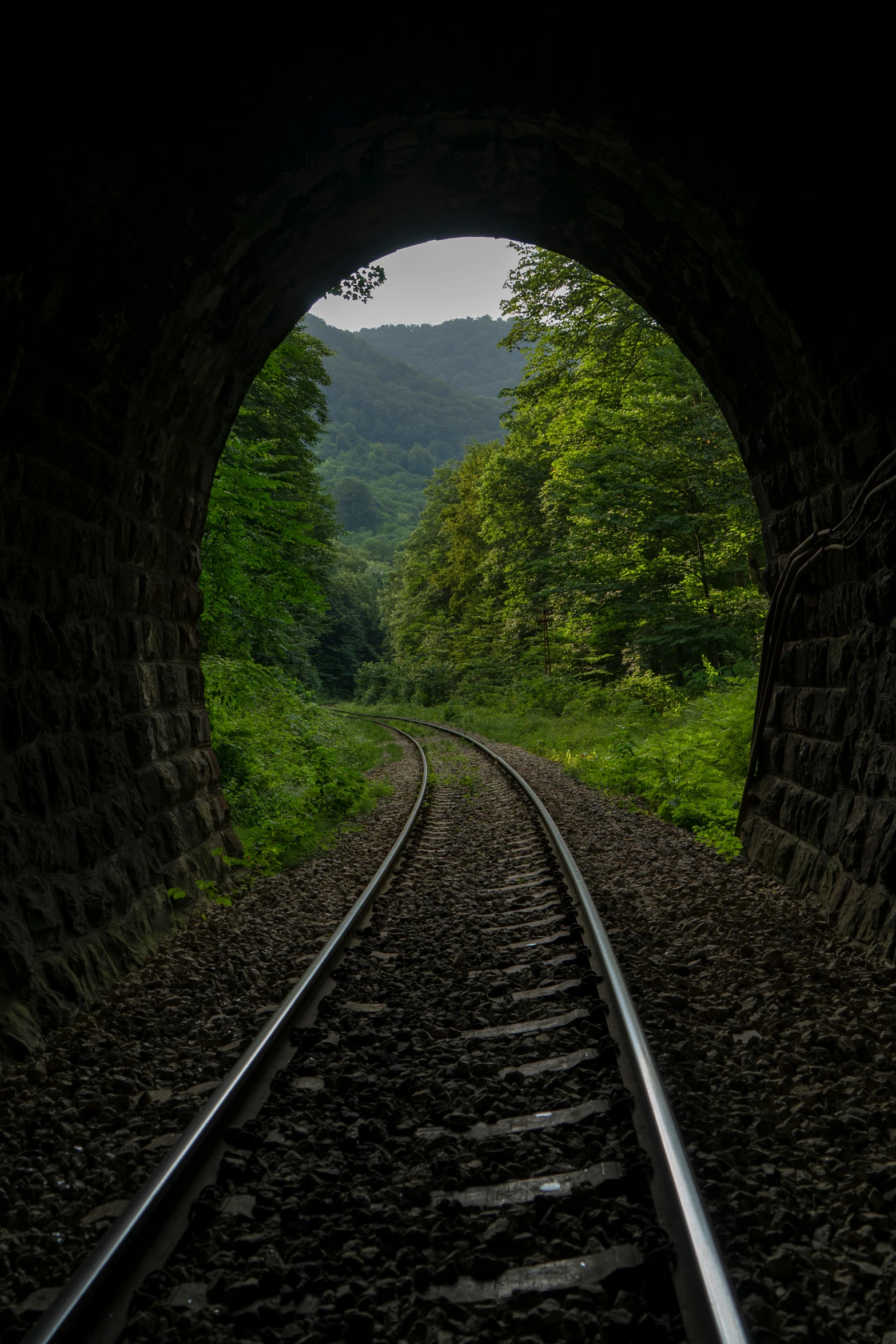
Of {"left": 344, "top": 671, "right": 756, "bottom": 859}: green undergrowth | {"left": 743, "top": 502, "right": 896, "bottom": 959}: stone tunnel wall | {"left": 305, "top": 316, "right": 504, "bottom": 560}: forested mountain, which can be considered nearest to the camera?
{"left": 743, "top": 502, "right": 896, "bottom": 959}: stone tunnel wall

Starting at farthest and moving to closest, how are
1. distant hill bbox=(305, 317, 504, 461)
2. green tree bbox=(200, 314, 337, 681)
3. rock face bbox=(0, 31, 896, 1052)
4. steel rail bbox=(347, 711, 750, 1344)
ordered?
distant hill bbox=(305, 317, 504, 461)
green tree bbox=(200, 314, 337, 681)
rock face bbox=(0, 31, 896, 1052)
steel rail bbox=(347, 711, 750, 1344)

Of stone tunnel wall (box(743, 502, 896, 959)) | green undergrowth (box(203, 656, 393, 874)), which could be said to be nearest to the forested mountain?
green undergrowth (box(203, 656, 393, 874))

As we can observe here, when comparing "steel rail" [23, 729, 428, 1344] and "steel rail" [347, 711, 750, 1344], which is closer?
"steel rail" [347, 711, 750, 1344]

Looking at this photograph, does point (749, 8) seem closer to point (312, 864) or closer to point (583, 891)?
point (583, 891)

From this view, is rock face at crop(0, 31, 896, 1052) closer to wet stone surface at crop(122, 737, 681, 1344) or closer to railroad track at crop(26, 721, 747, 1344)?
railroad track at crop(26, 721, 747, 1344)

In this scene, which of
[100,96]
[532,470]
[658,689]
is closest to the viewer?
[100,96]

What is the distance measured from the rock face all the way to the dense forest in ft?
6.83

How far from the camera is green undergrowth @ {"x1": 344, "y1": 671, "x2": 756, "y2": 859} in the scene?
8.10 m

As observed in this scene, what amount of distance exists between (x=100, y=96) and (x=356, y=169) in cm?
206

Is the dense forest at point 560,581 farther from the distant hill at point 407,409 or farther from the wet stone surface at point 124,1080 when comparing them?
the distant hill at point 407,409

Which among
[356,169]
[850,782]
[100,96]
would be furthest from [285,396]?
[850,782]

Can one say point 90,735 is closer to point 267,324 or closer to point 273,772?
point 267,324

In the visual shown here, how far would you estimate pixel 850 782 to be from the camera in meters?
5.07

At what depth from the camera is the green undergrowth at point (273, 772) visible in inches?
313
